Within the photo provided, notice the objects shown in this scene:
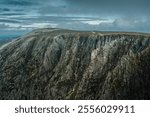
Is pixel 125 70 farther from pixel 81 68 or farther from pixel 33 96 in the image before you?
pixel 33 96

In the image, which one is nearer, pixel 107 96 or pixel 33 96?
pixel 107 96

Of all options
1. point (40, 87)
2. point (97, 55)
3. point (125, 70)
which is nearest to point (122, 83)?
point (125, 70)

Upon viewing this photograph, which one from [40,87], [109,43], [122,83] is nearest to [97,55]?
[109,43]

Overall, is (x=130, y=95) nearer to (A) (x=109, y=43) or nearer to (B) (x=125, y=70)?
(B) (x=125, y=70)

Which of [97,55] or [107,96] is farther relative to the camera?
[97,55]

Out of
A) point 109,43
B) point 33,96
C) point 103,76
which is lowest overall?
point 33,96

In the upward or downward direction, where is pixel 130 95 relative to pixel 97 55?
downward

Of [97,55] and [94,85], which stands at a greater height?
[97,55]

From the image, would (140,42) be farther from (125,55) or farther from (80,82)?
(80,82)
